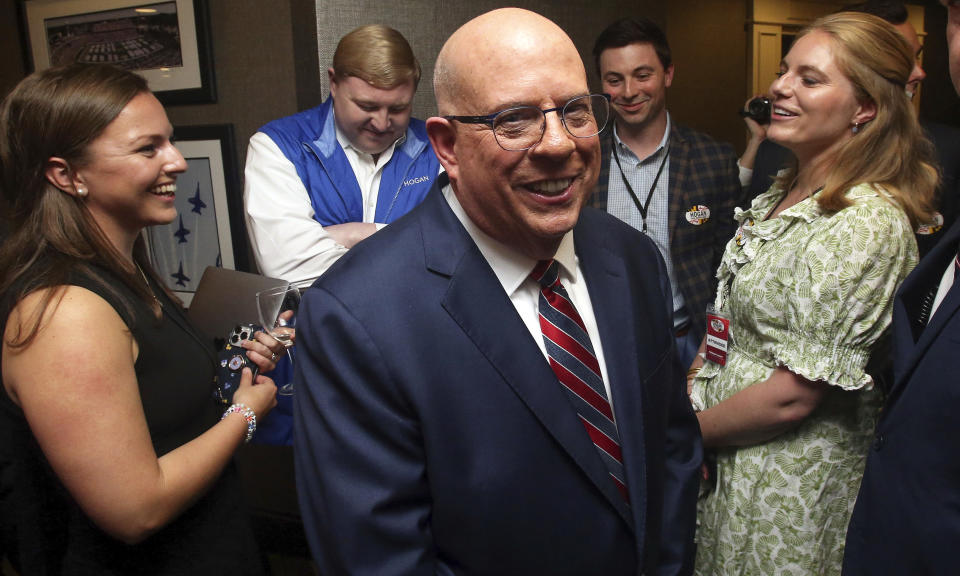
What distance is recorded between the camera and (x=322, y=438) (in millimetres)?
1030

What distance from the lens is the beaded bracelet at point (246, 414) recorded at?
1.47m

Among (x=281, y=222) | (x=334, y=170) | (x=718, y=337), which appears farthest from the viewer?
(x=334, y=170)

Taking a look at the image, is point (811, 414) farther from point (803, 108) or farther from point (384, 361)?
point (384, 361)

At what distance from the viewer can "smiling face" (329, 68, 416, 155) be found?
2064 mm

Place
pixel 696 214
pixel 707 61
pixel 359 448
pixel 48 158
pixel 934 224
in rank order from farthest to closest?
pixel 707 61 → pixel 696 214 → pixel 934 224 → pixel 48 158 → pixel 359 448

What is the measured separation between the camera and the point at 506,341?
3.44 ft

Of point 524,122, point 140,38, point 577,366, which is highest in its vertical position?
point 140,38

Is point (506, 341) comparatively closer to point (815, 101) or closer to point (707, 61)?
point (815, 101)

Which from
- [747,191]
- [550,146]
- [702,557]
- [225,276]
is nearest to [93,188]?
[225,276]

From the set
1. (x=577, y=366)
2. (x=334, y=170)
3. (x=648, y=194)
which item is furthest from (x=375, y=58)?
(x=577, y=366)

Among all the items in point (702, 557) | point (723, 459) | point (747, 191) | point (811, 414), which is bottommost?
point (702, 557)

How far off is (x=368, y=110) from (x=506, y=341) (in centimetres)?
129

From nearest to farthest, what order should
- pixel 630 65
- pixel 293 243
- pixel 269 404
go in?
pixel 269 404
pixel 293 243
pixel 630 65

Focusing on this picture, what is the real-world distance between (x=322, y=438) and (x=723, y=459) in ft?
3.79
